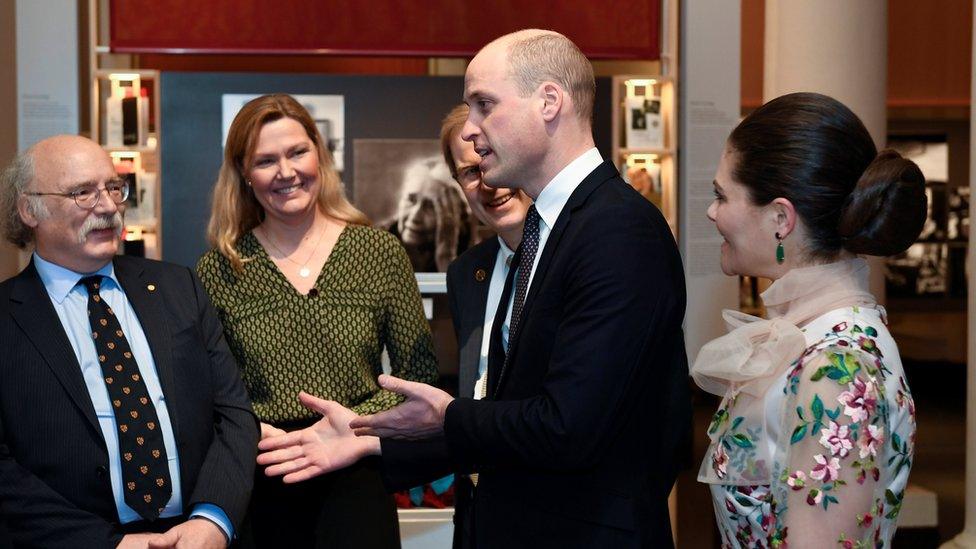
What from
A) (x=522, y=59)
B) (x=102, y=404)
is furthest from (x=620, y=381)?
(x=102, y=404)

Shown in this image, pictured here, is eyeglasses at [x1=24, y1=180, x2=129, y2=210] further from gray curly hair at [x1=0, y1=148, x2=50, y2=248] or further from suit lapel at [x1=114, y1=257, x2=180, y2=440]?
suit lapel at [x1=114, y1=257, x2=180, y2=440]

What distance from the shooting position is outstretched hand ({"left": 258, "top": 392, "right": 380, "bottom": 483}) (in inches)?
110

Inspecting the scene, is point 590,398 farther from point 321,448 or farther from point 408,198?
point 408,198

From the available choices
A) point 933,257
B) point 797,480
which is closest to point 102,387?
point 797,480

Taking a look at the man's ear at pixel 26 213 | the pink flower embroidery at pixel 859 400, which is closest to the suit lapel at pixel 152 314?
the man's ear at pixel 26 213

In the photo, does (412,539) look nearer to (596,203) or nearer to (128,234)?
(128,234)

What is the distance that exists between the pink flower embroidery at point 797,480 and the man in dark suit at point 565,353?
311 millimetres

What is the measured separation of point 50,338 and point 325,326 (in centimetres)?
73

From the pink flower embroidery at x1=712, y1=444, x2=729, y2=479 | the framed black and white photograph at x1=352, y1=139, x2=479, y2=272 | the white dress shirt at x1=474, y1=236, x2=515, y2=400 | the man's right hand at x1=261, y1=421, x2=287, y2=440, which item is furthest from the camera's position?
the framed black and white photograph at x1=352, y1=139, x2=479, y2=272

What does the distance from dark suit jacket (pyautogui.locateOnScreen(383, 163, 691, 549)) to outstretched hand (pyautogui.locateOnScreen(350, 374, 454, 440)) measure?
0.23ft

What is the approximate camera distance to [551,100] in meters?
2.20

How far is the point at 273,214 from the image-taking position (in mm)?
3324

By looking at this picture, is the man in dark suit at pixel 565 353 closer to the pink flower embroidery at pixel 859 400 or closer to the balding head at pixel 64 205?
the pink flower embroidery at pixel 859 400

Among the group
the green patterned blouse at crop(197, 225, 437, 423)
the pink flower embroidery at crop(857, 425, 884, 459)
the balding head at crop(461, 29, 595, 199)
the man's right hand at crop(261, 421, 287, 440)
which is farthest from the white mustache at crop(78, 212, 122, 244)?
the pink flower embroidery at crop(857, 425, 884, 459)
